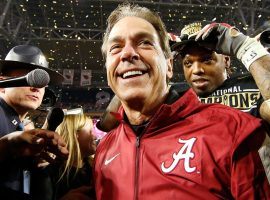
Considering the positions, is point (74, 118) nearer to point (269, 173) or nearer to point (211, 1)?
point (269, 173)

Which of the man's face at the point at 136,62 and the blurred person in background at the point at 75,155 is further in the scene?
the blurred person in background at the point at 75,155

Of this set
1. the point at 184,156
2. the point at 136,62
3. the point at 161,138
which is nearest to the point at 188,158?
the point at 184,156

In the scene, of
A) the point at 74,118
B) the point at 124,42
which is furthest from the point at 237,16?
the point at 124,42

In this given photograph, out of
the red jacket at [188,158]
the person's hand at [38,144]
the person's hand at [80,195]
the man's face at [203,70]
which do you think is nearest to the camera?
the red jacket at [188,158]

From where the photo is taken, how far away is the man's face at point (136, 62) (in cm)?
157

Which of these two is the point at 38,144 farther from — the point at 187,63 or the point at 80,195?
the point at 187,63

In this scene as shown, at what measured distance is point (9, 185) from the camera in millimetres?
1749

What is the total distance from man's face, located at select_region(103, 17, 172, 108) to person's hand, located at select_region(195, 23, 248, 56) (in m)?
0.26

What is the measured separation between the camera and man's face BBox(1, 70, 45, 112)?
2227mm

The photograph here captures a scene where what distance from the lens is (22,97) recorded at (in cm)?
225

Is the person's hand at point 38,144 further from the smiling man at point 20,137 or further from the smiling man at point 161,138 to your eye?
the smiling man at point 161,138

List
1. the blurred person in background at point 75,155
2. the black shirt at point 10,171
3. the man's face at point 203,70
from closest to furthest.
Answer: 1. the black shirt at point 10,171
2. the blurred person in background at point 75,155
3. the man's face at point 203,70

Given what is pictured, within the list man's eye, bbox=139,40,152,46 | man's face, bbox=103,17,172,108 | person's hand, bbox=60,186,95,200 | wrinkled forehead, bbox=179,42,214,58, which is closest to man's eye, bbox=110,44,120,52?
man's face, bbox=103,17,172,108

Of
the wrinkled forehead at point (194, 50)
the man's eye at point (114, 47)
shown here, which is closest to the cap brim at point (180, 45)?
the wrinkled forehead at point (194, 50)
